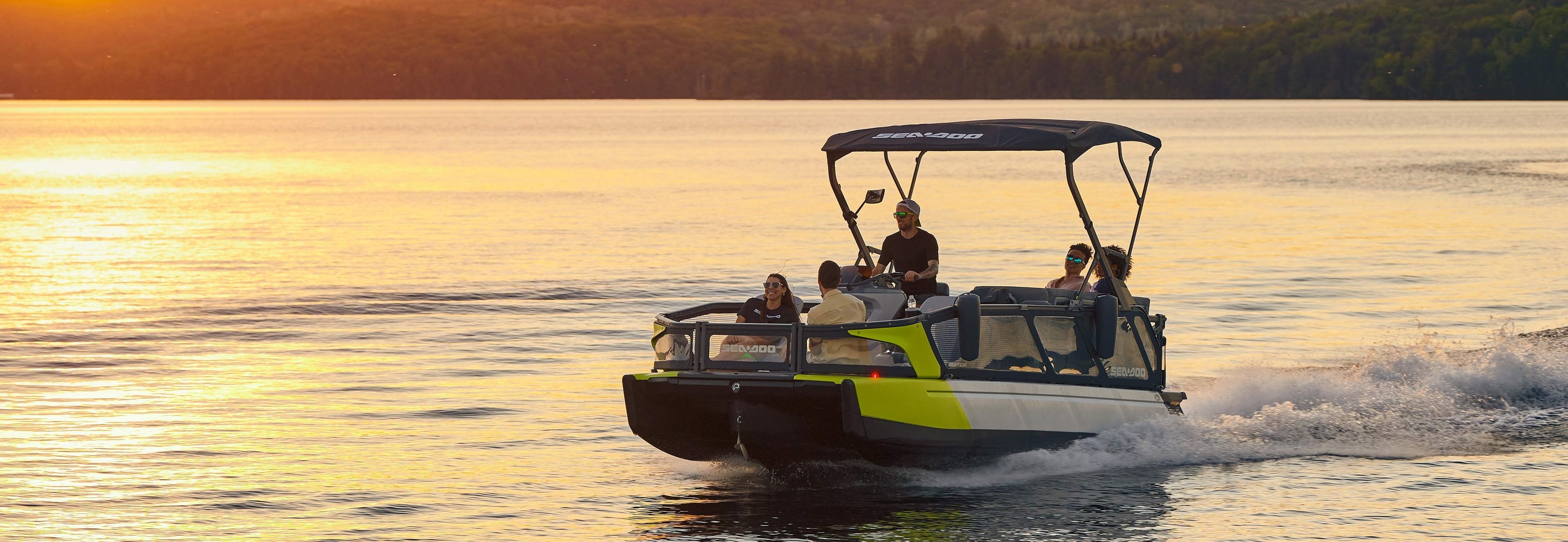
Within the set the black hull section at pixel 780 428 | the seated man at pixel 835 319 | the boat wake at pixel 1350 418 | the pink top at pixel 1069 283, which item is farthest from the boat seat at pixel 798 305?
the pink top at pixel 1069 283

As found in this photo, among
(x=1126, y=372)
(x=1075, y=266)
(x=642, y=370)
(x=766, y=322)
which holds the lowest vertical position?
(x=642, y=370)

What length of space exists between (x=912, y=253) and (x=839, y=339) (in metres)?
2.06

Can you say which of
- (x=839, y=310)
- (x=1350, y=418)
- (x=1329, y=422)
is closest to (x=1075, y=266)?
(x=839, y=310)

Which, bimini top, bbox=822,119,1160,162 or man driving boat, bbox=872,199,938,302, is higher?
bimini top, bbox=822,119,1160,162

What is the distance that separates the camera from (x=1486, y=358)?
55.8 feet

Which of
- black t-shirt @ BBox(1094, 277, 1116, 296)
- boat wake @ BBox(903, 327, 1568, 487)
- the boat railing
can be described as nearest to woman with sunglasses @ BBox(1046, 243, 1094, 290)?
black t-shirt @ BBox(1094, 277, 1116, 296)

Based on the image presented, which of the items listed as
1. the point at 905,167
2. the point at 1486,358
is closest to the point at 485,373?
the point at 1486,358

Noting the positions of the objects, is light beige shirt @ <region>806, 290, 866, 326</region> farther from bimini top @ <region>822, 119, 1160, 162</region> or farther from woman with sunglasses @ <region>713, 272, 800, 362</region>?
bimini top @ <region>822, 119, 1160, 162</region>

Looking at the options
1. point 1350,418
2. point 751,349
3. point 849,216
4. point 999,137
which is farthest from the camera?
point 1350,418

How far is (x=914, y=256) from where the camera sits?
539 inches

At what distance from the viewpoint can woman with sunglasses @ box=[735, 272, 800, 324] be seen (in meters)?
12.1

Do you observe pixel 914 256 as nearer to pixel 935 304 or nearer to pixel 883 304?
pixel 883 304

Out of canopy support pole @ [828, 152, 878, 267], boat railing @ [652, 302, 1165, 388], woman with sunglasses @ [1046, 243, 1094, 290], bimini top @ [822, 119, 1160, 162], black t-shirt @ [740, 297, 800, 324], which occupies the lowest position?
boat railing @ [652, 302, 1165, 388]

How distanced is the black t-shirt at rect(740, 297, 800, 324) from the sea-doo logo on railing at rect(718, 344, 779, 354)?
0.54ft
